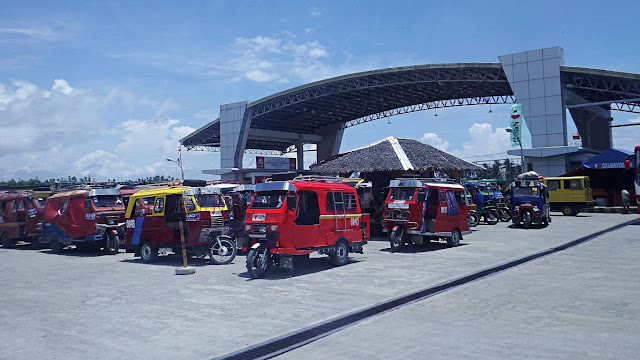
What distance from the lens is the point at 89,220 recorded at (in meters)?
17.3

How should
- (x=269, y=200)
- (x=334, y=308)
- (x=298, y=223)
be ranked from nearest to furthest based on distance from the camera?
(x=334, y=308)
(x=298, y=223)
(x=269, y=200)

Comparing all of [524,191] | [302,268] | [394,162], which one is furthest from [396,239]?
[524,191]

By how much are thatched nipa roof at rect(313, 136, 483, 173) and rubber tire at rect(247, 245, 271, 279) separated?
12175 mm

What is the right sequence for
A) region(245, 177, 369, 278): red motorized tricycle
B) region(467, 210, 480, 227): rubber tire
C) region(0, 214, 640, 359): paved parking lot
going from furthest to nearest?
region(467, 210, 480, 227): rubber tire < region(245, 177, 369, 278): red motorized tricycle < region(0, 214, 640, 359): paved parking lot

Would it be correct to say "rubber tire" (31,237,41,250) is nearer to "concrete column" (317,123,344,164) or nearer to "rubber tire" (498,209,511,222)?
"rubber tire" (498,209,511,222)

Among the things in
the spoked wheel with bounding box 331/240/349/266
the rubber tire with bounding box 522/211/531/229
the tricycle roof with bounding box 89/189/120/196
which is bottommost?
the spoked wheel with bounding box 331/240/349/266

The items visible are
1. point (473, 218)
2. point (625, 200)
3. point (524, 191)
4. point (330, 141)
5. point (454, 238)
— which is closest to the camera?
A: point (454, 238)

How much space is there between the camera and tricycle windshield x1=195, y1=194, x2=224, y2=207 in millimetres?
14658

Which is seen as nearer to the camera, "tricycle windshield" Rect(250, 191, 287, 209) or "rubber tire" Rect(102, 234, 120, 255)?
"tricycle windshield" Rect(250, 191, 287, 209)

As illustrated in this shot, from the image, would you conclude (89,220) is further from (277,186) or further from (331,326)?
(331,326)

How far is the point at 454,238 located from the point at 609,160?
79.7 feet

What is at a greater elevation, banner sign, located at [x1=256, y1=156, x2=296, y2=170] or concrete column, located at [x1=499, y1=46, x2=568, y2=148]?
concrete column, located at [x1=499, y1=46, x2=568, y2=148]

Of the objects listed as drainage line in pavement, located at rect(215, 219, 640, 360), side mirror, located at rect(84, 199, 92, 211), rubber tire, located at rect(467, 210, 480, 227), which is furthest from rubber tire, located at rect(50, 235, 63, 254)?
rubber tire, located at rect(467, 210, 480, 227)

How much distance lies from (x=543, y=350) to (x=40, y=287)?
1035 cm
